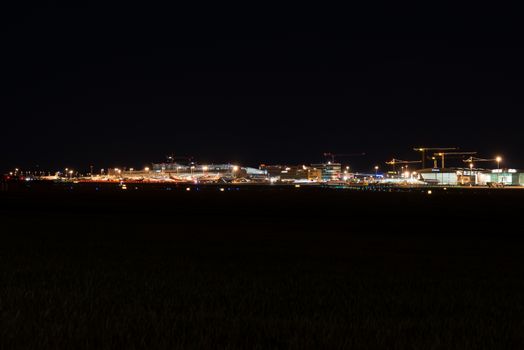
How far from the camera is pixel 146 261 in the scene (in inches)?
523

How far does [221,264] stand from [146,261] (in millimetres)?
1669

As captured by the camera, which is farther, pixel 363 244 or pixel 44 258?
pixel 363 244

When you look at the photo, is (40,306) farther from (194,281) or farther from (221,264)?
(221,264)

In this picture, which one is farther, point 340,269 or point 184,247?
point 184,247

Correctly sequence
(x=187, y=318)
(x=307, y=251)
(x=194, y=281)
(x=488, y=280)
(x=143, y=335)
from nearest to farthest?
(x=143, y=335) < (x=187, y=318) < (x=194, y=281) < (x=488, y=280) < (x=307, y=251)

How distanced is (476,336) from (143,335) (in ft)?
12.7

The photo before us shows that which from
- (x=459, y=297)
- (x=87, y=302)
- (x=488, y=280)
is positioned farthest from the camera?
(x=488, y=280)

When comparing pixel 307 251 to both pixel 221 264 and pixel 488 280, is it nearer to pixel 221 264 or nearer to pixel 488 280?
pixel 221 264

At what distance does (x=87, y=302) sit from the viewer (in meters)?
8.41

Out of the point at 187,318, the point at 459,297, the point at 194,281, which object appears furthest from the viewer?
the point at 194,281

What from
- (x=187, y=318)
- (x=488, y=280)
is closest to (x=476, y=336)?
(x=187, y=318)

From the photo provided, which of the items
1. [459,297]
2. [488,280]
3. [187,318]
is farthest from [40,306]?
[488,280]

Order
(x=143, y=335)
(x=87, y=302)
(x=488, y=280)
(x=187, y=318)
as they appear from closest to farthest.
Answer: (x=143, y=335), (x=187, y=318), (x=87, y=302), (x=488, y=280)

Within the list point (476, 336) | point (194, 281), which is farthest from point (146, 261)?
point (476, 336)
